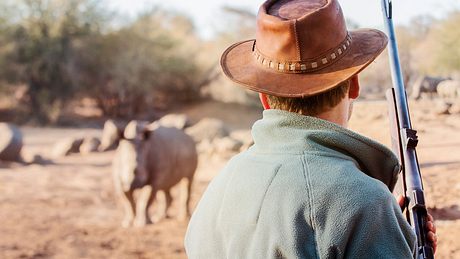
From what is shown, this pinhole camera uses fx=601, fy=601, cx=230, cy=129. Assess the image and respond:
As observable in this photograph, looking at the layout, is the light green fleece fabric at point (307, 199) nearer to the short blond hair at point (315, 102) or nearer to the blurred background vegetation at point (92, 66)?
the short blond hair at point (315, 102)

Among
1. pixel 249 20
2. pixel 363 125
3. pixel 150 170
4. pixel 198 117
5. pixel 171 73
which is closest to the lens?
pixel 363 125

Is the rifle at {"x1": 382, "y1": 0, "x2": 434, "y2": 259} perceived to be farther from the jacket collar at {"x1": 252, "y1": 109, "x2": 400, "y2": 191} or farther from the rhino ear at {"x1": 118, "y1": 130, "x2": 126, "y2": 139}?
the rhino ear at {"x1": 118, "y1": 130, "x2": 126, "y2": 139}

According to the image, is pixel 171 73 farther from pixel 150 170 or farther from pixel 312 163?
pixel 312 163

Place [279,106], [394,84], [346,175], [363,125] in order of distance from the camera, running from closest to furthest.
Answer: [346,175] < [279,106] < [394,84] < [363,125]

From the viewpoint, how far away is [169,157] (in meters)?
8.48

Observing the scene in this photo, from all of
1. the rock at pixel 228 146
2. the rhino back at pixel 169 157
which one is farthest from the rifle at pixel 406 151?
the rock at pixel 228 146

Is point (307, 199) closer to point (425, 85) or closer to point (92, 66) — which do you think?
point (425, 85)

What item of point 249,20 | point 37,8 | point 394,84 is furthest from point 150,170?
point 249,20

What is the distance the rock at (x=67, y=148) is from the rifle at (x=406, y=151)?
1439cm

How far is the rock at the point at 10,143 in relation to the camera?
13.8 m

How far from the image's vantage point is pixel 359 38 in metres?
1.59

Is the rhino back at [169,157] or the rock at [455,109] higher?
the rock at [455,109]

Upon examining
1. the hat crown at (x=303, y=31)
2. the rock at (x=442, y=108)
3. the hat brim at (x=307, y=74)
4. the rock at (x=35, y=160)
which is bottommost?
the rock at (x=35, y=160)

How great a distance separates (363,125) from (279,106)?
513cm
